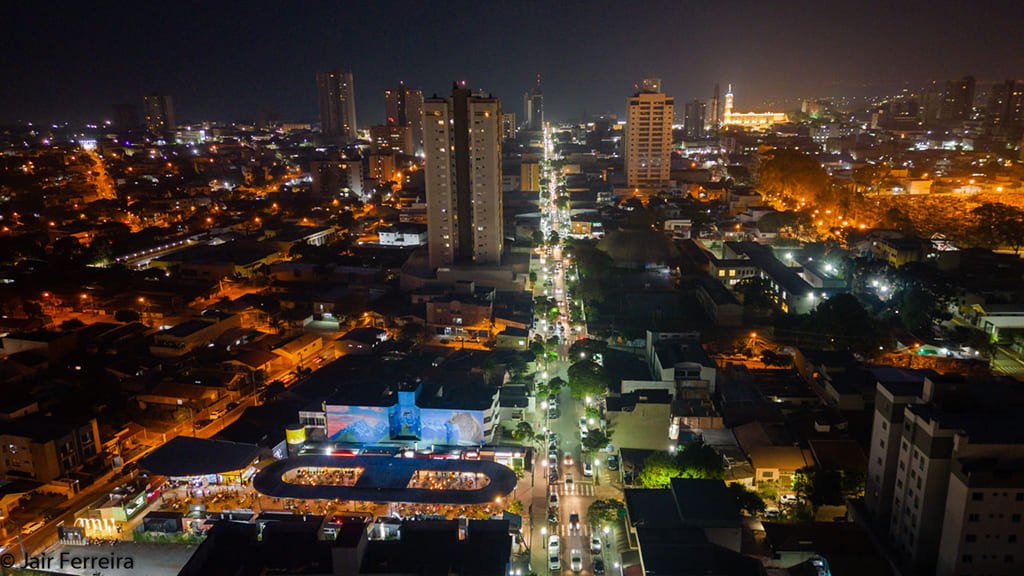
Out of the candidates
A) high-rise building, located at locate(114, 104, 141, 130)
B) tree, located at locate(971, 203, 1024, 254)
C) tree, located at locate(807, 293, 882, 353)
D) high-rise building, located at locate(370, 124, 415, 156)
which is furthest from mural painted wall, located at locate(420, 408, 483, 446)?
high-rise building, located at locate(114, 104, 141, 130)

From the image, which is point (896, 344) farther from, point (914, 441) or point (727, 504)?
point (727, 504)

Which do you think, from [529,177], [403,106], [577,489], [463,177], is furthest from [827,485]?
[403,106]

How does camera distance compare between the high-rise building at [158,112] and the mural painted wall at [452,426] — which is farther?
the high-rise building at [158,112]

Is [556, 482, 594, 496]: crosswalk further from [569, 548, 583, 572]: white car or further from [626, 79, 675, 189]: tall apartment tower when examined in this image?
[626, 79, 675, 189]: tall apartment tower

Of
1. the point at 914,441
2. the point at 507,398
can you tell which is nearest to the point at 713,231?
the point at 507,398

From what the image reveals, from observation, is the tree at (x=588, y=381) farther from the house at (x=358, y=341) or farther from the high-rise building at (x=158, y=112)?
the high-rise building at (x=158, y=112)

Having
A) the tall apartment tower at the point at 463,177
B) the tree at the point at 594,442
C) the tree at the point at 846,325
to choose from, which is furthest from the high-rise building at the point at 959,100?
the tree at the point at 594,442

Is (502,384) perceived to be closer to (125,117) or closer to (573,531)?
(573,531)
